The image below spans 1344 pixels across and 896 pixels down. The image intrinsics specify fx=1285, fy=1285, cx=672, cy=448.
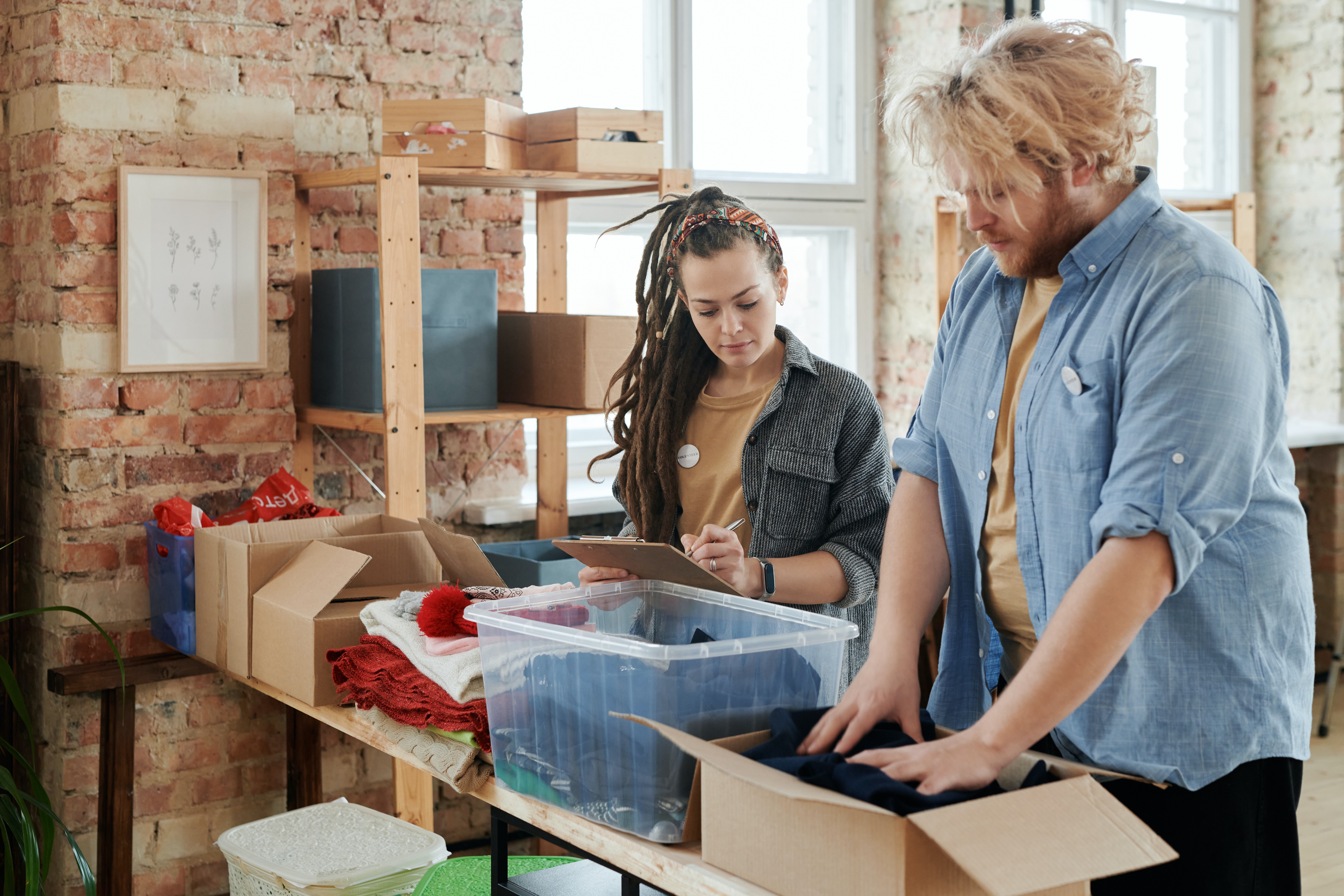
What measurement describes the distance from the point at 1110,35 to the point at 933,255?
245cm

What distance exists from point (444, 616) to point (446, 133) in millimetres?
1131

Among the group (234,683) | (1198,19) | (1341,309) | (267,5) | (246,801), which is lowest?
(246,801)

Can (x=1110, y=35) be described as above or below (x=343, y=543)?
above

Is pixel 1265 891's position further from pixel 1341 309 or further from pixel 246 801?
pixel 1341 309

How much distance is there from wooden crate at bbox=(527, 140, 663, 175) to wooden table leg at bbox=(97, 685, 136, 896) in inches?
50.2

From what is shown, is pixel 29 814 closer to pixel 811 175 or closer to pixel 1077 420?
pixel 1077 420

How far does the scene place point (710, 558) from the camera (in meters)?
1.60

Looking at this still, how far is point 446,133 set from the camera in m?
2.43

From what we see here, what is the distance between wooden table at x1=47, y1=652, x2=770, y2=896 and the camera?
1293mm

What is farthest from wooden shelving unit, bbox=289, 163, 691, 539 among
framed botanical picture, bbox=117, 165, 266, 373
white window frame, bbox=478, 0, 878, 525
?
white window frame, bbox=478, 0, 878, 525

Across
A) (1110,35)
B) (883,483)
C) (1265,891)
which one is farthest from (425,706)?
(1110,35)

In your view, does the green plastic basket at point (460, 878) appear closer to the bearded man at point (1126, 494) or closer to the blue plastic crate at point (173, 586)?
the blue plastic crate at point (173, 586)

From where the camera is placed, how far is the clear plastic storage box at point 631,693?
121cm

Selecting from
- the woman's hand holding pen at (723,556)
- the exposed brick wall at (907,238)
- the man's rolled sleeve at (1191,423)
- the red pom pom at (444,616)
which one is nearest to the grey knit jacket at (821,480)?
the woman's hand holding pen at (723,556)
